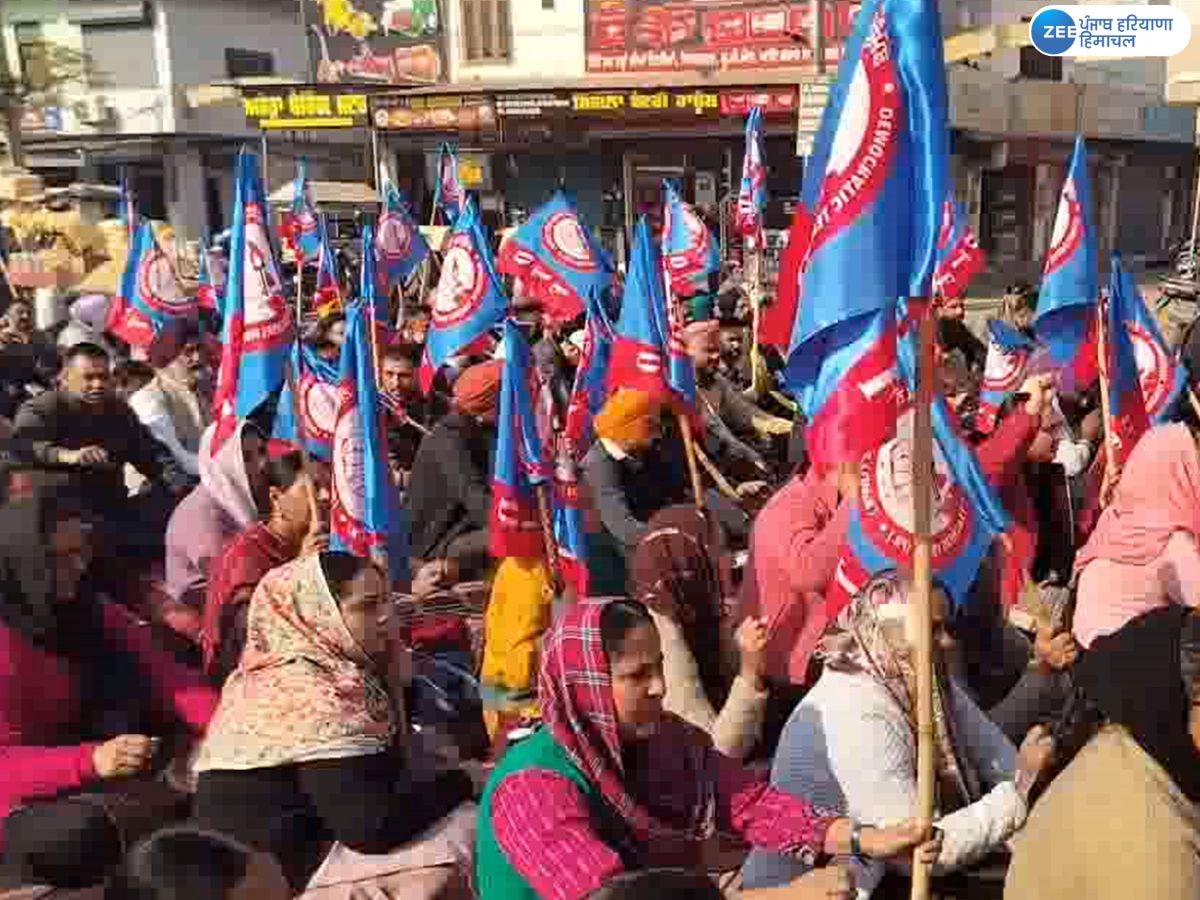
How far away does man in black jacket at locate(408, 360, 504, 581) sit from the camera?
5.11 metres

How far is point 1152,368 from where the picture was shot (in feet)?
17.7

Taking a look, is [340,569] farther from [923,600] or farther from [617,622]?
[923,600]

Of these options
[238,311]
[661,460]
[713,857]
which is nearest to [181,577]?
[238,311]

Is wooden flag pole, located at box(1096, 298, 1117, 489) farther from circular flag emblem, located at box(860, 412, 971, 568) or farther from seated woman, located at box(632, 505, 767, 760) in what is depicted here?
seated woman, located at box(632, 505, 767, 760)

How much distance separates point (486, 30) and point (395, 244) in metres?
16.0

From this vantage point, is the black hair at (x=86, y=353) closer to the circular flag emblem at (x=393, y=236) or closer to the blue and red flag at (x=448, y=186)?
the circular flag emblem at (x=393, y=236)

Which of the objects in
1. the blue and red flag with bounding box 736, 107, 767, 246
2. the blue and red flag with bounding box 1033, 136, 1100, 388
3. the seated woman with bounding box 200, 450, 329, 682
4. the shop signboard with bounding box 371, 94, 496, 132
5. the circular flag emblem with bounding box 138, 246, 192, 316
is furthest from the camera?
the shop signboard with bounding box 371, 94, 496, 132

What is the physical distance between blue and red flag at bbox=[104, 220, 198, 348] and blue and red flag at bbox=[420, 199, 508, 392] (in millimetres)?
2079

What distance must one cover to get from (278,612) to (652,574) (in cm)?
97

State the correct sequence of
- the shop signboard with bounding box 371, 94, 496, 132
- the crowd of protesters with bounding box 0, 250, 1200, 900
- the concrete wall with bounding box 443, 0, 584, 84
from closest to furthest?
the crowd of protesters with bounding box 0, 250, 1200, 900
the shop signboard with bounding box 371, 94, 496, 132
the concrete wall with bounding box 443, 0, 584, 84

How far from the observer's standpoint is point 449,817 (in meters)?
2.96

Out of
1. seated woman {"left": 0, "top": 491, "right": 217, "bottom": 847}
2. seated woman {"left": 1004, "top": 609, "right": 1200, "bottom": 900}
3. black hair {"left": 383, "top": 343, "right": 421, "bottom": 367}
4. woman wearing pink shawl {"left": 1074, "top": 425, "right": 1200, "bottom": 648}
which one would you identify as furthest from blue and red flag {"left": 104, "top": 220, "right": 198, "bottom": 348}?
seated woman {"left": 1004, "top": 609, "right": 1200, "bottom": 900}

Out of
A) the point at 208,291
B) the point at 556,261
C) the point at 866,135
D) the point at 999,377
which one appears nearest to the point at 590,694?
the point at 866,135

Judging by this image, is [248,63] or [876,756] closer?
[876,756]
